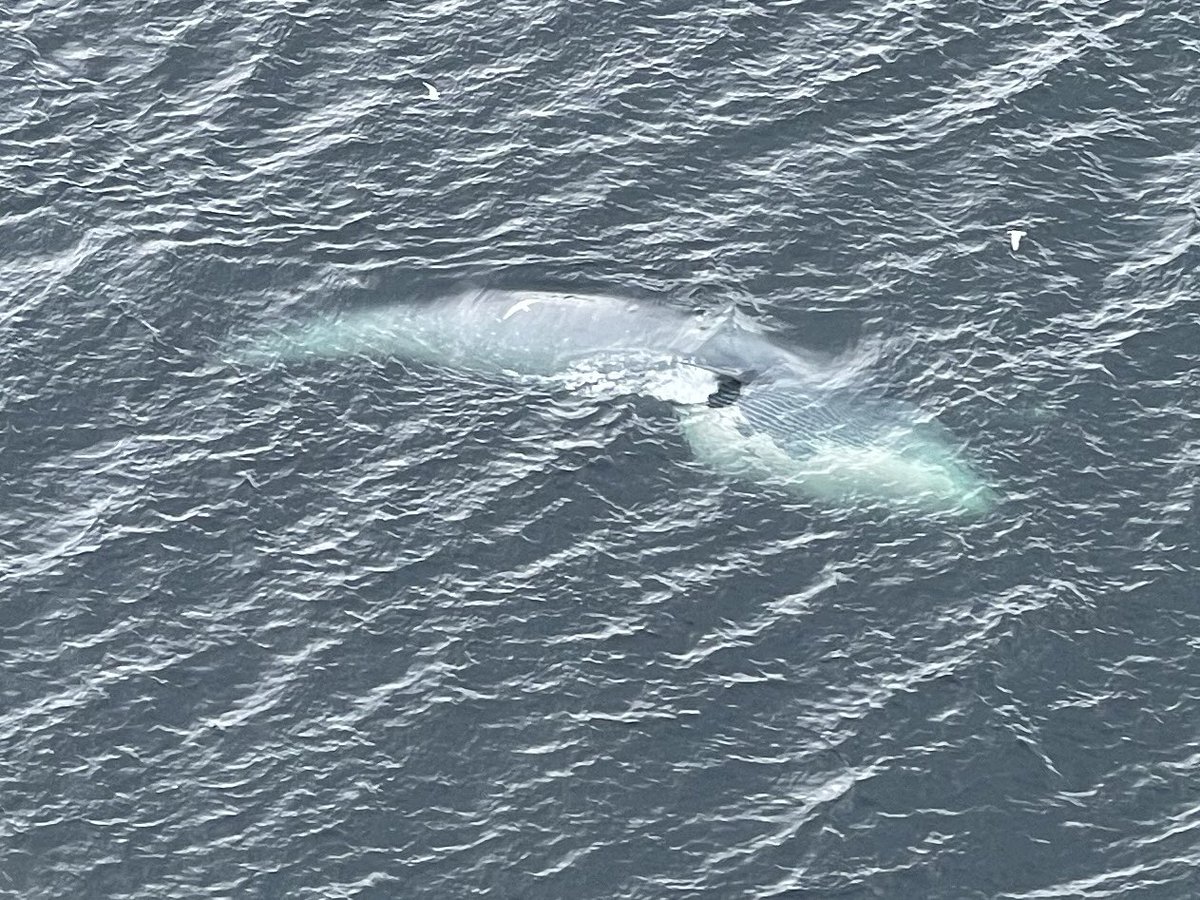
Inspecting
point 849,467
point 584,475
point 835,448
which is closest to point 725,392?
point 835,448

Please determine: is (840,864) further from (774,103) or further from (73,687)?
(774,103)

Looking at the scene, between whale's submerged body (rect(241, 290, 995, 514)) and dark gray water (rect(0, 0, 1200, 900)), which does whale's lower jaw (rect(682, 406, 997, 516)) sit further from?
dark gray water (rect(0, 0, 1200, 900))

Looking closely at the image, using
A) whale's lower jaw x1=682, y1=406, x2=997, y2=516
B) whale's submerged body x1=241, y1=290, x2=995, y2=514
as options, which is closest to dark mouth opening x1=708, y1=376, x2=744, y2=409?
whale's submerged body x1=241, y1=290, x2=995, y2=514

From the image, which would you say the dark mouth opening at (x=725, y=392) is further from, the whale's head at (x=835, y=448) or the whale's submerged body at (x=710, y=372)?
the whale's head at (x=835, y=448)

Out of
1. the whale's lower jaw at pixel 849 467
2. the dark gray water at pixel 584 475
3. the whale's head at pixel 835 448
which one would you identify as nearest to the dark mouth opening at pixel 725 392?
the whale's head at pixel 835 448

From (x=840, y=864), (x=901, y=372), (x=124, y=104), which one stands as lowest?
(x=840, y=864)

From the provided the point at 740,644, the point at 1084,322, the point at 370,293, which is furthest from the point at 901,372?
the point at 370,293
